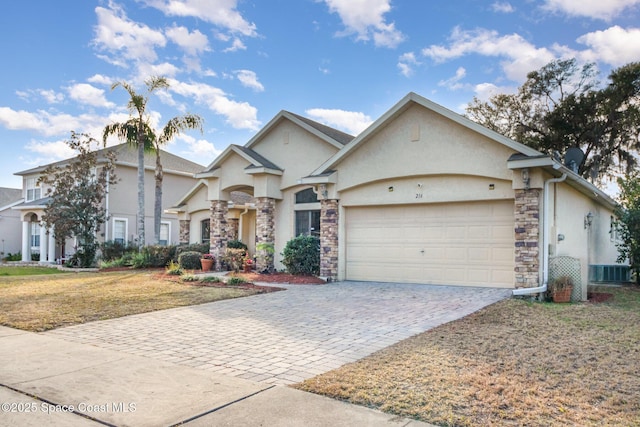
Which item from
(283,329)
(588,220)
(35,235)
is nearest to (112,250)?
(35,235)

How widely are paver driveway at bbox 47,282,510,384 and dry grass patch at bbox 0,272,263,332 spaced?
62cm

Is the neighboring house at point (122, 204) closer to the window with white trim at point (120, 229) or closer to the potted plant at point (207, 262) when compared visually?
the window with white trim at point (120, 229)

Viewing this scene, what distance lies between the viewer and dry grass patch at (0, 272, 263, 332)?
8594mm

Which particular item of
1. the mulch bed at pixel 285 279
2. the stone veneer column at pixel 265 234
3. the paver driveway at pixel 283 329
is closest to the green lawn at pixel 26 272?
the stone veneer column at pixel 265 234

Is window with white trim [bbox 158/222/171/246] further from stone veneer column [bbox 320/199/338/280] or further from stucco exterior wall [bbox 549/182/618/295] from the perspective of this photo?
stucco exterior wall [bbox 549/182/618/295]

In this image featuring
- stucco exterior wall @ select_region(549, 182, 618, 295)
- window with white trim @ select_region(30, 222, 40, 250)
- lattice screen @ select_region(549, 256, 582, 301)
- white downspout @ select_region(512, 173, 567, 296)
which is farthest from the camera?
window with white trim @ select_region(30, 222, 40, 250)

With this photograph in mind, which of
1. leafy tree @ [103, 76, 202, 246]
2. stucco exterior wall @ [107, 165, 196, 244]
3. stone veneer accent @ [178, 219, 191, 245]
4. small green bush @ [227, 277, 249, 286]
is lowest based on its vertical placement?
small green bush @ [227, 277, 249, 286]

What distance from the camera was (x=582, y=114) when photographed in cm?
2683

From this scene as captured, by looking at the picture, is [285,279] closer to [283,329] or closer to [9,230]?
[283,329]

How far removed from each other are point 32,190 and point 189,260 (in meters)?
18.1

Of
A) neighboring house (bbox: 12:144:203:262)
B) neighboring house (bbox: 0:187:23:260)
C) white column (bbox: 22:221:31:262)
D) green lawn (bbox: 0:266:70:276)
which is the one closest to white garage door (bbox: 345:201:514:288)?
green lawn (bbox: 0:266:70:276)

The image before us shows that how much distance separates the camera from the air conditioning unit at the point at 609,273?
1611cm

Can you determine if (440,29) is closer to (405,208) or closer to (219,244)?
(405,208)

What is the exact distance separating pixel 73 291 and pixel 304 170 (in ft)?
28.7
